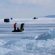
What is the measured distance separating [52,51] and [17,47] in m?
2.04

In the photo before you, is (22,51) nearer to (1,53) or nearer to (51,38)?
(1,53)

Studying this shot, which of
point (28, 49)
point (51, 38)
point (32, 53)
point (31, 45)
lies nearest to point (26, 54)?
point (32, 53)

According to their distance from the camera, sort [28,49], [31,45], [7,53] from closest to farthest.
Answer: [7,53]
[28,49]
[31,45]

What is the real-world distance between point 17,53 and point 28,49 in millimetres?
1182

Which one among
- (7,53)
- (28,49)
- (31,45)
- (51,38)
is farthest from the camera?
(51,38)

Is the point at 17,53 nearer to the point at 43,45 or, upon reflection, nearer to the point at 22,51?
the point at 22,51

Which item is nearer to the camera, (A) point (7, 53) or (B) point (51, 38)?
(A) point (7, 53)

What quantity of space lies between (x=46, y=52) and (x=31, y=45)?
1.95 meters

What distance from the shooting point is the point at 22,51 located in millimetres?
13414

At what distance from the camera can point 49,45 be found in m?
15.2

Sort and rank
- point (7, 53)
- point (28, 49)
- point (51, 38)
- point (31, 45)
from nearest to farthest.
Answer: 1. point (7, 53)
2. point (28, 49)
3. point (31, 45)
4. point (51, 38)

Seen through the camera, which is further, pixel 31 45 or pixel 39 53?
pixel 31 45

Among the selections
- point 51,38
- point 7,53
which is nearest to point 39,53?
point 7,53

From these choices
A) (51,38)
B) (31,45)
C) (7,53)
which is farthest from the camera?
(51,38)
